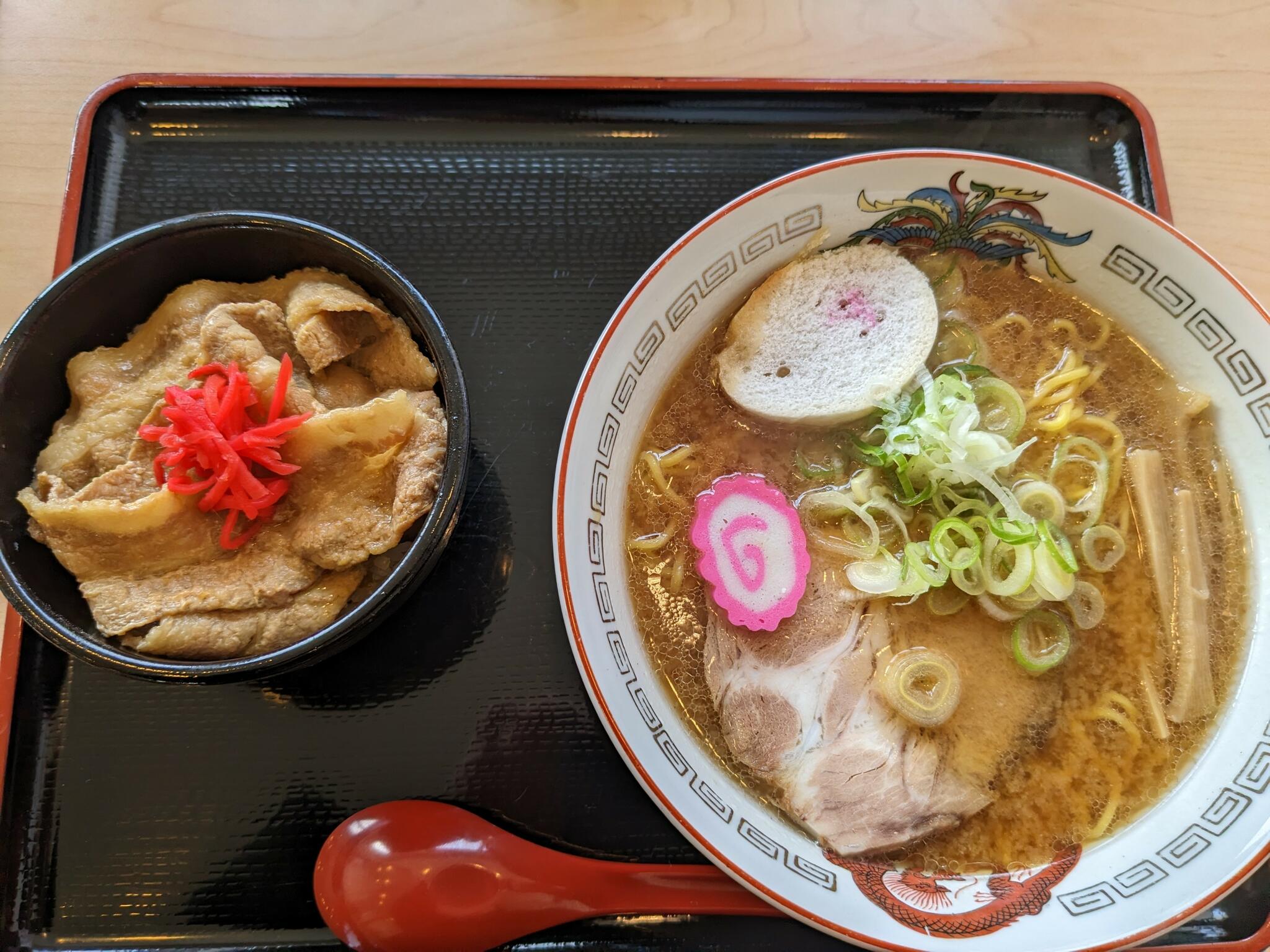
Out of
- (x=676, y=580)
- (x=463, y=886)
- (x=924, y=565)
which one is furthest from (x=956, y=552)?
(x=463, y=886)

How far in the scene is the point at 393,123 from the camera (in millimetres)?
1475

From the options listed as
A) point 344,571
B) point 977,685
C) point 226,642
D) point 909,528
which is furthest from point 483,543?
point 977,685

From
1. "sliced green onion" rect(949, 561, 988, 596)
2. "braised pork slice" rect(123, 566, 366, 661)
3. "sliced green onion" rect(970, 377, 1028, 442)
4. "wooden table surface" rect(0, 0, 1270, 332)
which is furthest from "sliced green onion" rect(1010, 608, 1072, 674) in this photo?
"braised pork slice" rect(123, 566, 366, 661)

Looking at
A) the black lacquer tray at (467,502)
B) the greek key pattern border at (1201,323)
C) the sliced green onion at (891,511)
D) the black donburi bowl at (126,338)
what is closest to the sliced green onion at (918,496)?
the sliced green onion at (891,511)

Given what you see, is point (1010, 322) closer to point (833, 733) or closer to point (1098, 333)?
point (1098, 333)

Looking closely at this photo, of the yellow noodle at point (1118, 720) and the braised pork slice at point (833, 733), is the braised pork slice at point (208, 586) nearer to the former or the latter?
the braised pork slice at point (833, 733)

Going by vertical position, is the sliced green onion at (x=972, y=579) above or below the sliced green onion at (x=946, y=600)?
above

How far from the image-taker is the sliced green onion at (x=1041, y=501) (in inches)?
54.6

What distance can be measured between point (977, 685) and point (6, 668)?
1720 millimetres

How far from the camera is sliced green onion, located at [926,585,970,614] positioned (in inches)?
53.7

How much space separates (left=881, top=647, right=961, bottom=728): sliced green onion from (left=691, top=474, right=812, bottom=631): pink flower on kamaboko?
0.73 feet

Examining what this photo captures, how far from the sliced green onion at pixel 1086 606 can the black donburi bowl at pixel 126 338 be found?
3.81 ft

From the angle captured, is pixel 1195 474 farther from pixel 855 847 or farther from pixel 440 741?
pixel 440 741

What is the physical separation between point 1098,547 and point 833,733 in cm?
63
